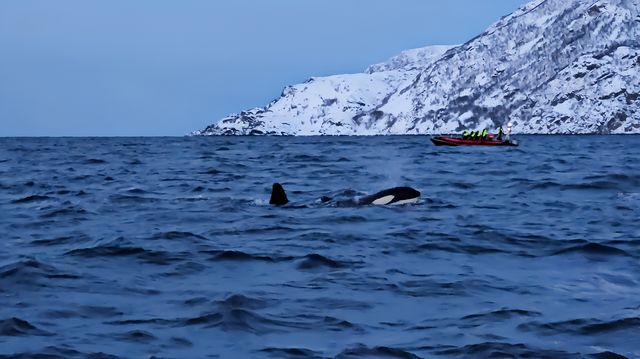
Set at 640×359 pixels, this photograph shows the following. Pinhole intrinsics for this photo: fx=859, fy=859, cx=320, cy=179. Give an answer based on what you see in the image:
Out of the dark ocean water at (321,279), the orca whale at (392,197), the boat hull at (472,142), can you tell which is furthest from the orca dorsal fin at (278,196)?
the boat hull at (472,142)

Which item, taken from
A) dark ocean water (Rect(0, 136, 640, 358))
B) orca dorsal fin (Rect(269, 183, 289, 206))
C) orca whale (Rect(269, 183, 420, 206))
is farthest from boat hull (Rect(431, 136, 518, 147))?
orca dorsal fin (Rect(269, 183, 289, 206))

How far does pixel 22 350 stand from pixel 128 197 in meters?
18.4

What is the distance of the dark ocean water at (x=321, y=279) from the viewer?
861 centimetres

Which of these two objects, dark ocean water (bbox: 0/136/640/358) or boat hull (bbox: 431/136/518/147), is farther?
boat hull (bbox: 431/136/518/147)

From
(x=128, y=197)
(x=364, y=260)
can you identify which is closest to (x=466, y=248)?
(x=364, y=260)

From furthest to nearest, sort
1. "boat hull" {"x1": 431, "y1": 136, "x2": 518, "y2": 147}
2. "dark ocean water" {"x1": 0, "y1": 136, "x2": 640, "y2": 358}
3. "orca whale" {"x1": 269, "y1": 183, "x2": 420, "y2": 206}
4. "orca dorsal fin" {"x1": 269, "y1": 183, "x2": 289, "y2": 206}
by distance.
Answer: "boat hull" {"x1": 431, "y1": 136, "x2": 518, "y2": 147} < "orca dorsal fin" {"x1": 269, "y1": 183, "x2": 289, "y2": 206} < "orca whale" {"x1": 269, "y1": 183, "x2": 420, "y2": 206} < "dark ocean water" {"x1": 0, "y1": 136, "x2": 640, "y2": 358}

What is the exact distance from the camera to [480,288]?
448 inches

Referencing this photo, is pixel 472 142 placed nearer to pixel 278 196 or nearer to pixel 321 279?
pixel 278 196

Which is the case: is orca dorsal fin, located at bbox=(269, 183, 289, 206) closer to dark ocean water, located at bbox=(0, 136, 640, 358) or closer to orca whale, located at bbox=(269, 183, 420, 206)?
dark ocean water, located at bbox=(0, 136, 640, 358)

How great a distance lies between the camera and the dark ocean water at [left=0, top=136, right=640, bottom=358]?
861 centimetres

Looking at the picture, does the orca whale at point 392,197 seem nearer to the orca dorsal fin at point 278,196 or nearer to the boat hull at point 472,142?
the orca dorsal fin at point 278,196

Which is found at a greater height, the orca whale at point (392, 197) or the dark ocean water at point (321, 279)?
the orca whale at point (392, 197)

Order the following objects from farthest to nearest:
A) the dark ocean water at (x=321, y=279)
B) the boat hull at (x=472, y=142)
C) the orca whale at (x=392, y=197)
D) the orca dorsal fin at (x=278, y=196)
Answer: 1. the boat hull at (x=472, y=142)
2. the orca dorsal fin at (x=278, y=196)
3. the orca whale at (x=392, y=197)
4. the dark ocean water at (x=321, y=279)

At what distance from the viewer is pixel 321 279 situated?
478 inches
